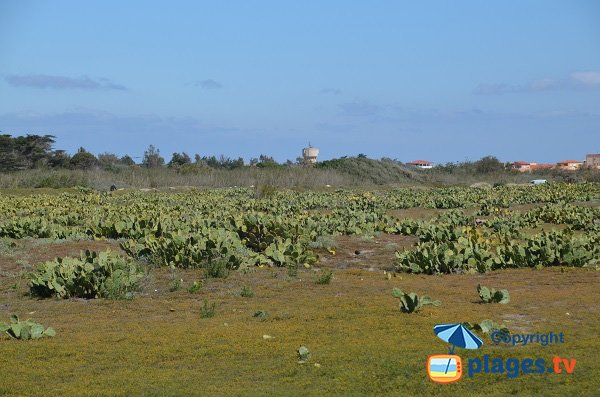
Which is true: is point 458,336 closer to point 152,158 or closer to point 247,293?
point 247,293

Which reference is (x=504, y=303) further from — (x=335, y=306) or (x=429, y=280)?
(x=429, y=280)

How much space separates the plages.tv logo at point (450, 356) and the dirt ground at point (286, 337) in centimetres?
8

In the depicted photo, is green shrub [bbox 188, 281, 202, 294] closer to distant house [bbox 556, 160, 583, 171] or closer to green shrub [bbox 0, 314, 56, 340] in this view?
green shrub [bbox 0, 314, 56, 340]

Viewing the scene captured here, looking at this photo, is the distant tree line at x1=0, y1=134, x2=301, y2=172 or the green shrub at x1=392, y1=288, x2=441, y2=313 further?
the distant tree line at x1=0, y1=134, x2=301, y2=172

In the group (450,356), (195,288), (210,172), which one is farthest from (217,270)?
(210,172)

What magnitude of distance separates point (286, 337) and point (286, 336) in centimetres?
5

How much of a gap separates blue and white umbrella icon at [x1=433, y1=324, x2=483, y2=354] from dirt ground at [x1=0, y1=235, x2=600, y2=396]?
0.28 feet

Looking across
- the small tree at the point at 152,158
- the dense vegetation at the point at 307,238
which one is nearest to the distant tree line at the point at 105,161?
the small tree at the point at 152,158

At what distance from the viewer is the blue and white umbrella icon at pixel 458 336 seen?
7.23 m

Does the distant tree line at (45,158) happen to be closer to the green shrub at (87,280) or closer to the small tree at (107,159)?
the small tree at (107,159)

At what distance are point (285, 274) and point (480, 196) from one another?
2510 cm

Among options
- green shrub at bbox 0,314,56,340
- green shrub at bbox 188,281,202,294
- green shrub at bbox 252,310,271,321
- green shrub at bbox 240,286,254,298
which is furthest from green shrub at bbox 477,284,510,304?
green shrub at bbox 0,314,56,340

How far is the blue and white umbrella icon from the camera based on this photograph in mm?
7234

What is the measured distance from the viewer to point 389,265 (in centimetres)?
1487
